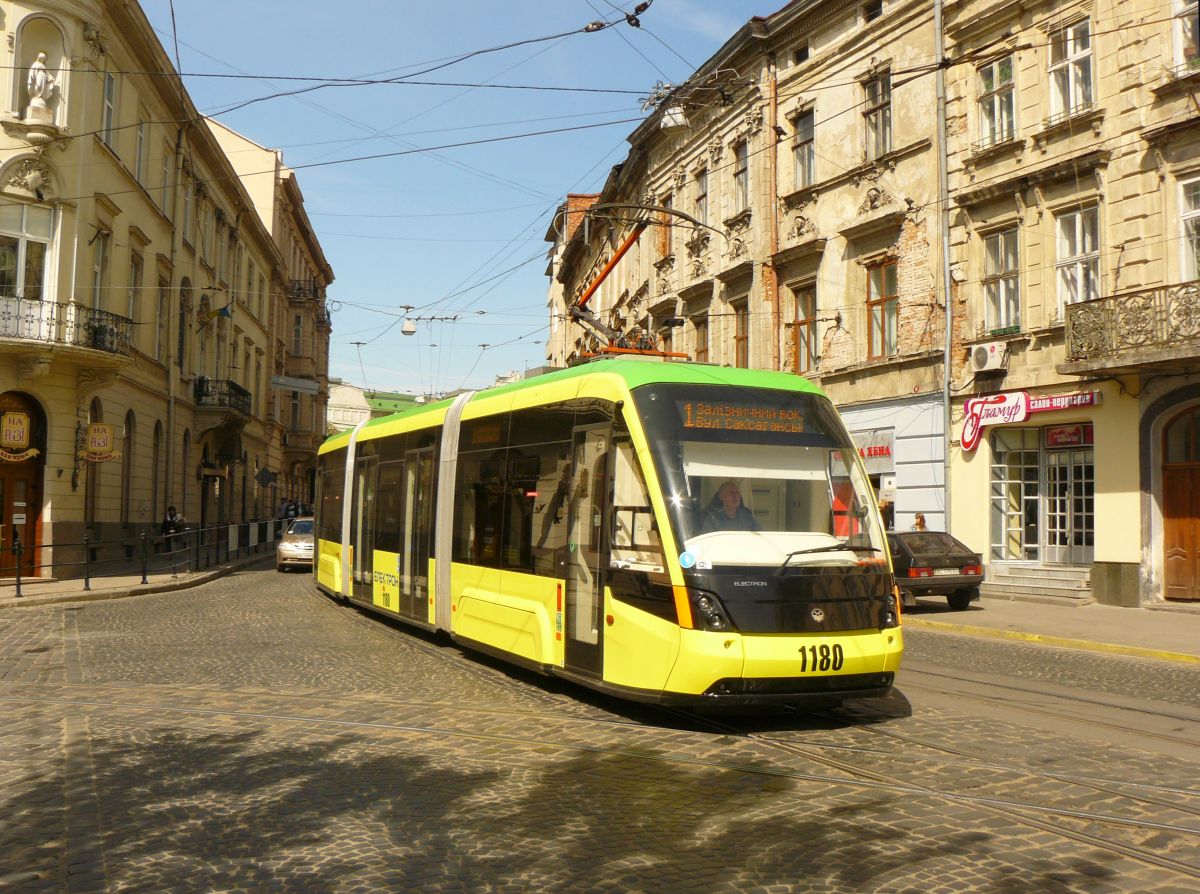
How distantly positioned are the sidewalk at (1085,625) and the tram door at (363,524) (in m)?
8.09

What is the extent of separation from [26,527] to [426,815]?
70.2 feet

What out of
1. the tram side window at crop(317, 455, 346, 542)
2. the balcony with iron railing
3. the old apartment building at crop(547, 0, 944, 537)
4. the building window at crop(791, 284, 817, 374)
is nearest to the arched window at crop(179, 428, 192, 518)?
the old apartment building at crop(547, 0, 944, 537)

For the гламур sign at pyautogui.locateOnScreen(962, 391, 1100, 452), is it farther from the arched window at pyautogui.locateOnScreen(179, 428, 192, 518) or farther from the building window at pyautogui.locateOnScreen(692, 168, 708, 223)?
the arched window at pyautogui.locateOnScreen(179, 428, 192, 518)

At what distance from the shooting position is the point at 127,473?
94.7ft

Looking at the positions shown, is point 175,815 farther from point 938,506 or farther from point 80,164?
A: point 80,164

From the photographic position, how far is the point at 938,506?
22.4 metres

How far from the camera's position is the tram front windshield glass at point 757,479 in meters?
7.63

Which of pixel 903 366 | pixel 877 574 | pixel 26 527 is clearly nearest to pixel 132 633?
pixel 877 574

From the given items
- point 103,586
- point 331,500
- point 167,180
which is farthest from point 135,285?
point 331,500

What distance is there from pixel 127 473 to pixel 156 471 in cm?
298

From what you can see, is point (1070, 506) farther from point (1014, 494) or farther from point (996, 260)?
point (996, 260)

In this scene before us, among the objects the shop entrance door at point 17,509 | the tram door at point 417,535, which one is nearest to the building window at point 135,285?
the shop entrance door at point 17,509

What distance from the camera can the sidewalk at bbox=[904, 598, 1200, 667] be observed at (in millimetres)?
13531

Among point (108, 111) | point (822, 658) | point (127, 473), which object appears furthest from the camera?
point (127, 473)
